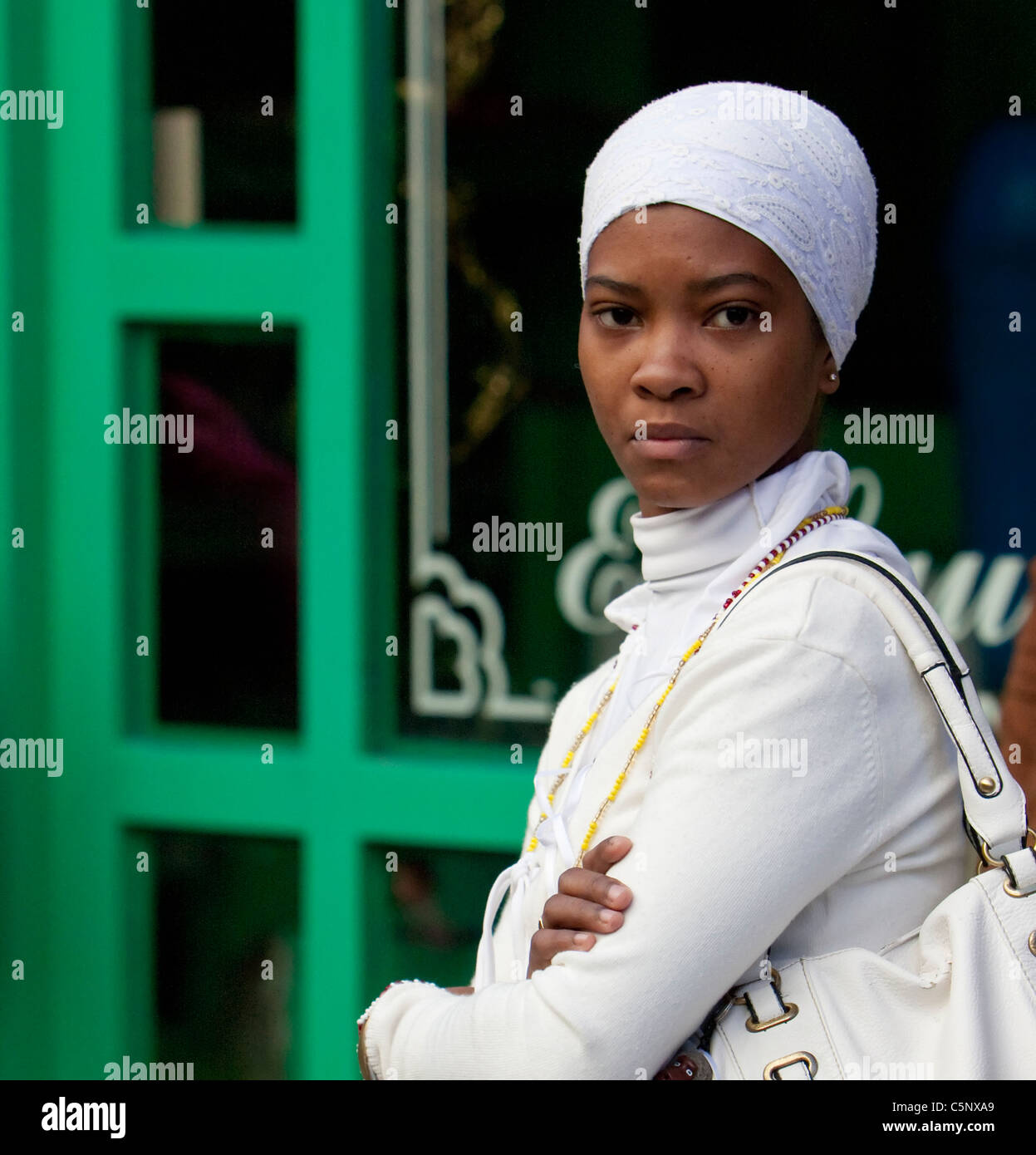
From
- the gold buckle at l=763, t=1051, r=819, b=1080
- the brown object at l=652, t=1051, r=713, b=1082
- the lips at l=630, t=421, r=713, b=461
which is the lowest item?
the brown object at l=652, t=1051, r=713, b=1082

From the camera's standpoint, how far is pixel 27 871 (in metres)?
3.23

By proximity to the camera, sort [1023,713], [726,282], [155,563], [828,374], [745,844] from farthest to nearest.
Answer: [155,563] → [1023,713] → [828,374] → [726,282] → [745,844]

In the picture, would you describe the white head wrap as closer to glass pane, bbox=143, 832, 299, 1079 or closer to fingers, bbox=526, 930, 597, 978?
fingers, bbox=526, 930, 597, 978

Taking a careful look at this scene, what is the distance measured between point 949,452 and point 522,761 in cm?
101

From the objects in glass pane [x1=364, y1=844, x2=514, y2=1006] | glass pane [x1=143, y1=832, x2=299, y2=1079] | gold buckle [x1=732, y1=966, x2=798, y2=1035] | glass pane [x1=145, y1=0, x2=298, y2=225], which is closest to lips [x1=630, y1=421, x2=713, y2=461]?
gold buckle [x1=732, y1=966, x2=798, y2=1035]

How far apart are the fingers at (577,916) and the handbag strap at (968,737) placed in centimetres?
34

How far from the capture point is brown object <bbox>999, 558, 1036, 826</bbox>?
2244mm

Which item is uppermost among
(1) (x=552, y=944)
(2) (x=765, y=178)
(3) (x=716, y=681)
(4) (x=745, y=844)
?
(2) (x=765, y=178)

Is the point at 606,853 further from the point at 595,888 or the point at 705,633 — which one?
the point at 705,633

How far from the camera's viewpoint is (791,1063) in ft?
4.45

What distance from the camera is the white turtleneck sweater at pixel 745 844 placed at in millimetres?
1319

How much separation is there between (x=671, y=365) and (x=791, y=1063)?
0.67 m

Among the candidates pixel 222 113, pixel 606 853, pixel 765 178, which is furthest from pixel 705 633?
pixel 222 113

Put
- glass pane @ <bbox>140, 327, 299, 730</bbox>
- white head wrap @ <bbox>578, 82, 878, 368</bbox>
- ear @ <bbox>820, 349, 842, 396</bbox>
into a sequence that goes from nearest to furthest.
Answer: white head wrap @ <bbox>578, 82, 878, 368</bbox> → ear @ <bbox>820, 349, 842, 396</bbox> → glass pane @ <bbox>140, 327, 299, 730</bbox>
